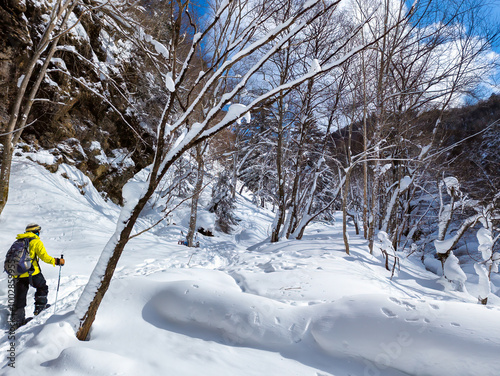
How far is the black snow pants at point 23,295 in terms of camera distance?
300 cm

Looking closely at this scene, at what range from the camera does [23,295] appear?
3.12 meters

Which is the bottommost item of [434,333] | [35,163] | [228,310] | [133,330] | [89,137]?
[133,330]

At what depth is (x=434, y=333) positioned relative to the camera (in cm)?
167

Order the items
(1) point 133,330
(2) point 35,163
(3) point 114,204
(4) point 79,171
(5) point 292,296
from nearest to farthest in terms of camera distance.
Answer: (1) point 133,330
(5) point 292,296
(2) point 35,163
(4) point 79,171
(3) point 114,204

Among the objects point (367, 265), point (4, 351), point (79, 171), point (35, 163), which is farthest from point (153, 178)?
point (79, 171)

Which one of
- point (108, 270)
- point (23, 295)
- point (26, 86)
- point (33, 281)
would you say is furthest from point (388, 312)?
point (26, 86)

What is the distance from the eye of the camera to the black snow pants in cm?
300

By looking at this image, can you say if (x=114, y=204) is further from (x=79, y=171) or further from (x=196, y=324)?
(x=196, y=324)

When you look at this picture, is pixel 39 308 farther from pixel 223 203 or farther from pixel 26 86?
pixel 223 203

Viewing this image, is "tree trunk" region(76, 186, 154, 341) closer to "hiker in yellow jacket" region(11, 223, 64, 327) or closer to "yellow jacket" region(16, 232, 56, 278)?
"hiker in yellow jacket" region(11, 223, 64, 327)

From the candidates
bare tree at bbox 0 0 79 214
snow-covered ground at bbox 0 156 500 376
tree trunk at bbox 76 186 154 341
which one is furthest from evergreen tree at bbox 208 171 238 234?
tree trunk at bbox 76 186 154 341

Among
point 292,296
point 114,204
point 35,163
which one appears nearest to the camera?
point 292,296

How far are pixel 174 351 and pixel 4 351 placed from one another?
1.65 metres

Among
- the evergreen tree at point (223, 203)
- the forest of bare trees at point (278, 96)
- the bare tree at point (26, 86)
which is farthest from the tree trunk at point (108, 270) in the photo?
the evergreen tree at point (223, 203)
